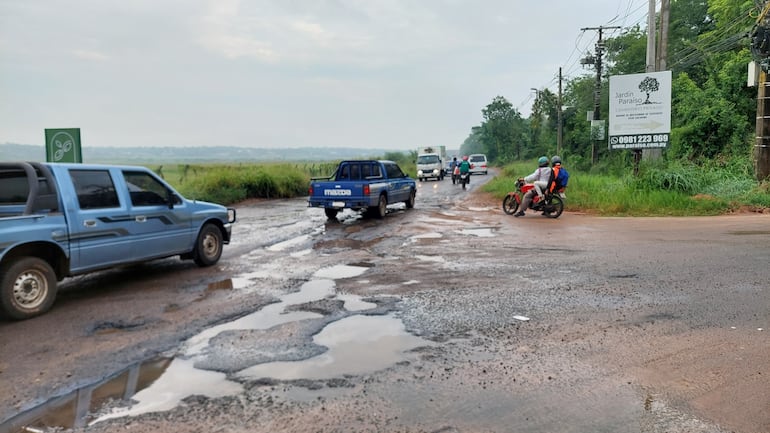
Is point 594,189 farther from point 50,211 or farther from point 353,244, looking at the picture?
point 50,211

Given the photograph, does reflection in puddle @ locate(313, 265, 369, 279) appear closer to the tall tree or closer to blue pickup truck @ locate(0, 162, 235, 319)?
blue pickup truck @ locate(0, 162, 235, 319)

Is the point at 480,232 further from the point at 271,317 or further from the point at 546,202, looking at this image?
the point at 271,317

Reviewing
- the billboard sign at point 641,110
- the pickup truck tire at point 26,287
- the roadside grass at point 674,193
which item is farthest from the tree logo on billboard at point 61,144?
the billboard sign at point 641,110

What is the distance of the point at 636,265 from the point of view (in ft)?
28.0

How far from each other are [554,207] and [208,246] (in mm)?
9641

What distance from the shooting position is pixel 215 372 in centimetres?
457

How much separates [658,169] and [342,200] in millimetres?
10139

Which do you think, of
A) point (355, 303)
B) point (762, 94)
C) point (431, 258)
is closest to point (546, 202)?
point (431, 258)

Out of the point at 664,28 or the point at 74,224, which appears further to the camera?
the point at 664,28

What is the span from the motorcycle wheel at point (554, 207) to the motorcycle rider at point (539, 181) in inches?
11.9

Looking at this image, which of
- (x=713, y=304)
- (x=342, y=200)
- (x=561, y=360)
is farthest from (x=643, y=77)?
(x=561, y=360)

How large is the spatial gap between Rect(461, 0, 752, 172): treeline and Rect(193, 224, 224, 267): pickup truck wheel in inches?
628

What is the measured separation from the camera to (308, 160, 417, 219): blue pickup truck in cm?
1563

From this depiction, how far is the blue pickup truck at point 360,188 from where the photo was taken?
51.3 ft
